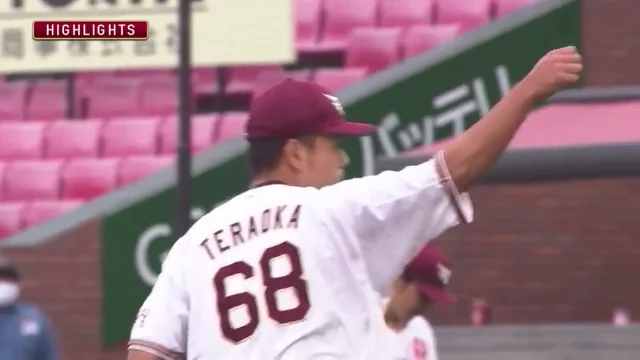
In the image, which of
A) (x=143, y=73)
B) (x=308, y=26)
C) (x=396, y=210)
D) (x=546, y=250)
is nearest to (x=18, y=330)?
(x=546, y=250)

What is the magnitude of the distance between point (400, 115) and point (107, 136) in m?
2.66

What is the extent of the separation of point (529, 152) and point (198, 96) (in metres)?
5.15

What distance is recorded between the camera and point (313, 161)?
131 inches

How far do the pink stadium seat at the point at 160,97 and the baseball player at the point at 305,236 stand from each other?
10.7 m

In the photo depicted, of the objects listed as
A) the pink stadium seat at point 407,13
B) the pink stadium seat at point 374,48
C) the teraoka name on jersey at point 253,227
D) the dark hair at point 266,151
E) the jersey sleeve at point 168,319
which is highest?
the dark hair at point 266,151

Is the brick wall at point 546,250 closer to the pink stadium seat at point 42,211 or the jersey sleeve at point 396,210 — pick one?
the pink stadium seat at point 42,211

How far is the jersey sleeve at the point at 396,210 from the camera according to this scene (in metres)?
3.13

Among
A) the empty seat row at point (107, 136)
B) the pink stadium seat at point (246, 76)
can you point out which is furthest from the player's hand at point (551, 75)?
the pink stadium seat at point (246, 76)

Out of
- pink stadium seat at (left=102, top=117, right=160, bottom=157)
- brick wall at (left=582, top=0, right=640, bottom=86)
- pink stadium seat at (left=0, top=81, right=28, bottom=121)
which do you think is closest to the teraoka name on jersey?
brick wall at (left=582, top=0, right=640, bottom=86)

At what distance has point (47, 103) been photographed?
14523 mm

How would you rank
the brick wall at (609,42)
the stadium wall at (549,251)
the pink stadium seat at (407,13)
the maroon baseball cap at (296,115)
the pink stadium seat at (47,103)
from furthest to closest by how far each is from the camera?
the pink stadium seat at (47,103)
the pink stadium seat at (407,13)
the brick wall at (609,42)
the stadium wall at (549,251)
the maroon baseball cap at (296,115)

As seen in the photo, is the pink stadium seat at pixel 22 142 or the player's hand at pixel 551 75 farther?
the pink stadium seat at pixel 22 142

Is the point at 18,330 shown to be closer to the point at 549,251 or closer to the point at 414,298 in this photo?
the point at 549,251

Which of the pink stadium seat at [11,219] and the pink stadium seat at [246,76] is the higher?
the pink stadium seat at [246,76]
